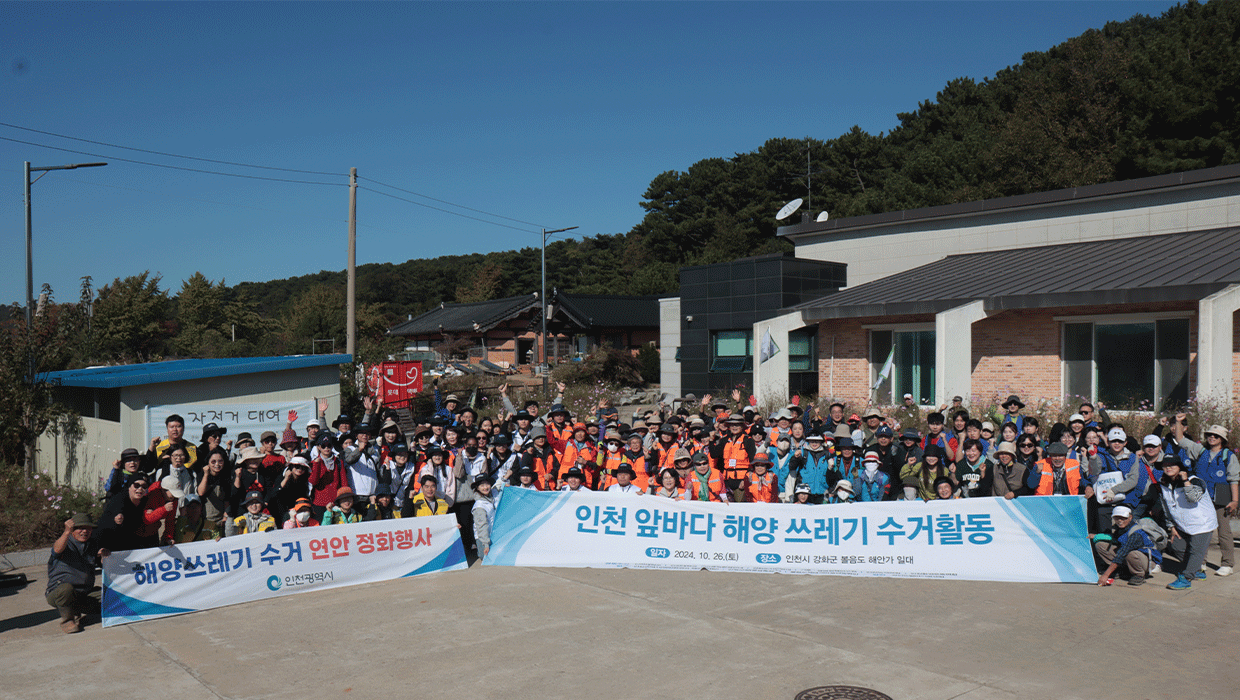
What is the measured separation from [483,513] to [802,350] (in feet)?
50.3

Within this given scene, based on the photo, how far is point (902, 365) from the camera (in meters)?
21.6

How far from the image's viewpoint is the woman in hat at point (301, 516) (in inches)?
384

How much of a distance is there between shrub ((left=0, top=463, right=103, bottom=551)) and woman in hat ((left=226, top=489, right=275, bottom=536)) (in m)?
2.52

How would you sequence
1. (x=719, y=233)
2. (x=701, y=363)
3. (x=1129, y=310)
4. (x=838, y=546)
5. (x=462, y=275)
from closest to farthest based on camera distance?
(x=838, y=546) < (x=1129, y=310) < (x=701, y=363) < (x=719, y=233) < (x=462, y=275)

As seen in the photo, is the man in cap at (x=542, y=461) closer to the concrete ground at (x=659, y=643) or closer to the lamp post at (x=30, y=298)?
the concrete ground at (x=659, y=643)

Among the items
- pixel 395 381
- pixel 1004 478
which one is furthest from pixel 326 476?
pixel 395 381

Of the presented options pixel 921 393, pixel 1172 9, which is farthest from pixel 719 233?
pixel 921 393

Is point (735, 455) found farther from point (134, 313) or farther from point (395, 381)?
point (134, 313)

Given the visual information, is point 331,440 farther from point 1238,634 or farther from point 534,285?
point 534,285

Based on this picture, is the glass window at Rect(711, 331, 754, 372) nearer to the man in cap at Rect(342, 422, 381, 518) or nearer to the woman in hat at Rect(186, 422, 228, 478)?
the man in cap at Rect(342, 422, 381, 518)

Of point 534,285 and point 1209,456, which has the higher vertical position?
point 534,285

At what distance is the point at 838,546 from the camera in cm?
967

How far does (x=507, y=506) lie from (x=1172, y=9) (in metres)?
58.3

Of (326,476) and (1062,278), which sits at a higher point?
(1062,278)
